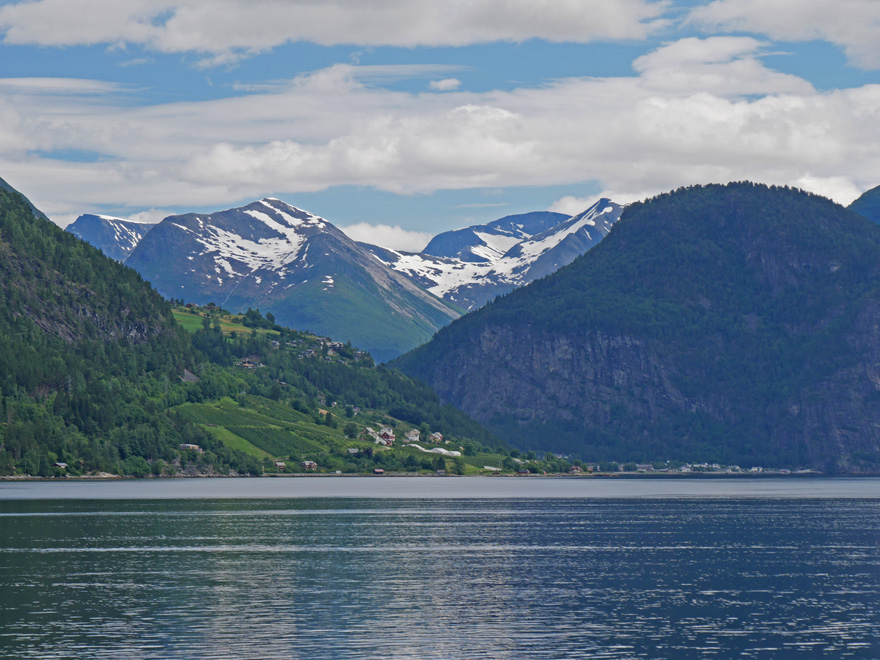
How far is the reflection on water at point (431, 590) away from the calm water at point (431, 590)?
27 centimetres

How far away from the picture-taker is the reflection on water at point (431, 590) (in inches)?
2908

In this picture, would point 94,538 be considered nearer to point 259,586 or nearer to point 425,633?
point 259,586

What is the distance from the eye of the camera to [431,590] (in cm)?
9819

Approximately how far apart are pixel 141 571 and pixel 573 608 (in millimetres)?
41949

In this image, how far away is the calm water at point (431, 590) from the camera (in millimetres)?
73875

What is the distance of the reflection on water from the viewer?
2908 inches

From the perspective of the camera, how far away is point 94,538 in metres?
140

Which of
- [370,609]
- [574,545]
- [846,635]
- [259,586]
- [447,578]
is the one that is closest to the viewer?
[846,635]

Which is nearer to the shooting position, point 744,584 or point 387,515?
point 744,584

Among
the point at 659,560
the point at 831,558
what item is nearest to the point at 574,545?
the point at 659,560

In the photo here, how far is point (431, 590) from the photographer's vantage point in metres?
98.2

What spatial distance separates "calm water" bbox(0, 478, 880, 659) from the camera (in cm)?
7388

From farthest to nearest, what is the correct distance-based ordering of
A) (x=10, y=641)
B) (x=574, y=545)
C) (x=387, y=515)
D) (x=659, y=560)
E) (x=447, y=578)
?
(x=387, y=515), (x=574, y=545), (x=659, y=560), (x=447, y=578), (x=10, y=641)

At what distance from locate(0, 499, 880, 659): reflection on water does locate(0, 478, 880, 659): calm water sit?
0.87ft
